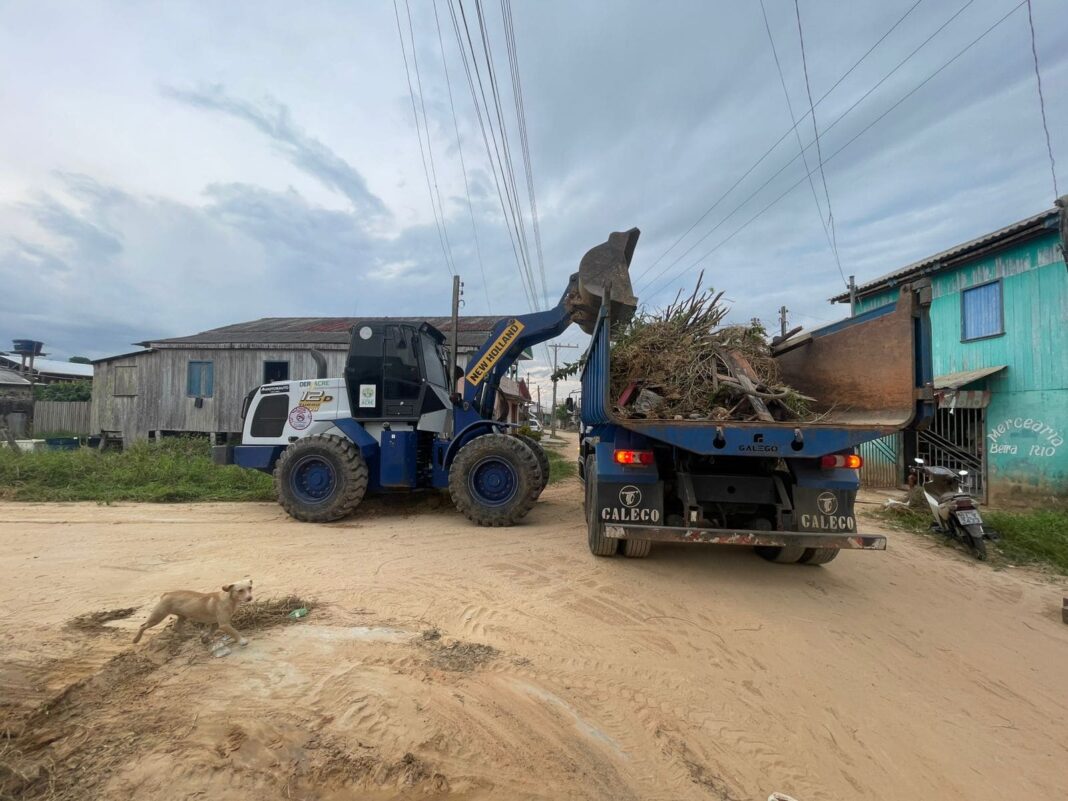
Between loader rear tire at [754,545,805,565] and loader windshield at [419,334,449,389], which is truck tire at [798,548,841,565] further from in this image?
loader windshield at [419,334,449,389]

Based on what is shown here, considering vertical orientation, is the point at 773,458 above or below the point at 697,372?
below

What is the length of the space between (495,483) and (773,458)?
3.59 metres

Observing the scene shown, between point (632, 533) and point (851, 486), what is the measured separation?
6.49 feet

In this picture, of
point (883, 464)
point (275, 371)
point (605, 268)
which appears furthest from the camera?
point (275, 371)

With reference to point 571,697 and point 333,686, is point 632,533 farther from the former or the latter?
point 333,686

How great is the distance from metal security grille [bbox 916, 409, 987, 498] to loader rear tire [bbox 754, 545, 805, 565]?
766 centimetres

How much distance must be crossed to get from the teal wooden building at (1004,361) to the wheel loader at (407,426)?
21.9 ft

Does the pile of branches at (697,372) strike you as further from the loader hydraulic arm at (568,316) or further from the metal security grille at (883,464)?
the metal security grille at (883,464)

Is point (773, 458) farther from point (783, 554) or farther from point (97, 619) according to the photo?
point (97, 619)

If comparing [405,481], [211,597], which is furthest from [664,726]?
[405,481]

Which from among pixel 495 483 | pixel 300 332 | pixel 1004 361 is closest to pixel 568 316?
pixel 495 483

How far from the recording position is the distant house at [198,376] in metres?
16.0

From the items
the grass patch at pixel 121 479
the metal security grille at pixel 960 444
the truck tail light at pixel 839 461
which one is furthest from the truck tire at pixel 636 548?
the metal security grille at pixel 960 444

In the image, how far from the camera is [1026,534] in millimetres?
6688
